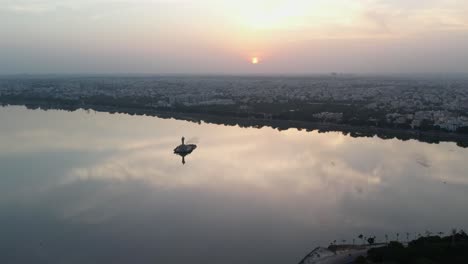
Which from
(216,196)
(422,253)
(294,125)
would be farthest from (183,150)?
(422,253)

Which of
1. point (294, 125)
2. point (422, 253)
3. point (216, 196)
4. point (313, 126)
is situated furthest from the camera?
point (294, 125)

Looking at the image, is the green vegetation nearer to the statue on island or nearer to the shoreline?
the statue on island

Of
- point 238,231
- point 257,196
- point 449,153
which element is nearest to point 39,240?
point 238,231

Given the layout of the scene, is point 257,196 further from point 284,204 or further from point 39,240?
point 39,240

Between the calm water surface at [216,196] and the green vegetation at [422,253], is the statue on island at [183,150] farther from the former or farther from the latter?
Result: the green vegetation at [422,253]

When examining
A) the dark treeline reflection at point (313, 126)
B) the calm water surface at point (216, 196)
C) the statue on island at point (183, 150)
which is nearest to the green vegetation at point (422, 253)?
the calm water surface at point (216, 196)

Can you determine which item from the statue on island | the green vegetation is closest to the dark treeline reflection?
the statue on island

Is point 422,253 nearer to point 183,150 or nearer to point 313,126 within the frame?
point 183,150

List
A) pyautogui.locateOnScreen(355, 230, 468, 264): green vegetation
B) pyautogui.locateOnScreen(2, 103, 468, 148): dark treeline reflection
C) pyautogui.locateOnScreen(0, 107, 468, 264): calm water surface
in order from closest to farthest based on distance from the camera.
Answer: pyautogui.locateOnScreen(355, 230, 468, 264): green vegetation, pyautogui.locateOnScreen(0, 107, 468, 264): calm water surface, pyautogui.locateOnScreen(2, 103, 468, 148): dark treeline reflection

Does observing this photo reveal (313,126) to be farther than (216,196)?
Yes
